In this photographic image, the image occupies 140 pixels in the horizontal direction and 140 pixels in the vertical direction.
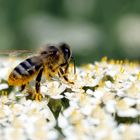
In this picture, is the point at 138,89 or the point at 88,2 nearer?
the point at 138,89

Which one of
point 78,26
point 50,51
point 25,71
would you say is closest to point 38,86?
point 25,71

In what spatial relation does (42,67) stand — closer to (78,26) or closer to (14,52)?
(14,52)

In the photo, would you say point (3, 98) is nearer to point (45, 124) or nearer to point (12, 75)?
point (12, 75)

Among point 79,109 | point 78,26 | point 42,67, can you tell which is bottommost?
point 78,26

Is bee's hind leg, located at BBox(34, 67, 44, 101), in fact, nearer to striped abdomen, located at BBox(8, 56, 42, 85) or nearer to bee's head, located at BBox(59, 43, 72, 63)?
striped abdomen, located at BBox(8, 56, 42, 85)

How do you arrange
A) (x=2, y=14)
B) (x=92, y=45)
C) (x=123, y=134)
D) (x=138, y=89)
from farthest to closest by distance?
(x=2, y=14) → (x=92, y=45) → (x=138, y=89) → (x=123, y=134)

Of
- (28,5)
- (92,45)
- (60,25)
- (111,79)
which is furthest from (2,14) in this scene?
(111,79)
